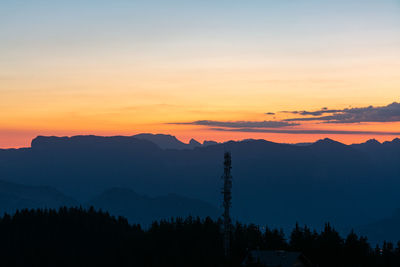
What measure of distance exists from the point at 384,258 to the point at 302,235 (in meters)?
25.2

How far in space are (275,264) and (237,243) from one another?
73193 mm

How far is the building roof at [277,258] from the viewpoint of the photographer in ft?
414

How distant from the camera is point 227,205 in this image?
15212 centimetres

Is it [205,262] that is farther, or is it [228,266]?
[205,262]

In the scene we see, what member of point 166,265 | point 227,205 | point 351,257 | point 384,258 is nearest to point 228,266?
point 227,205

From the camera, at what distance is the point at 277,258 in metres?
128

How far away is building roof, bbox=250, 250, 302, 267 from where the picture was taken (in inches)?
4970

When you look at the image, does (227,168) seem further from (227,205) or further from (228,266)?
(228,266)

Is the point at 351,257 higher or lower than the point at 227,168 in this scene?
lower

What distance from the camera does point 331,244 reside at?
18125 centimetres

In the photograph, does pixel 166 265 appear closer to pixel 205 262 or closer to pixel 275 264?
pixel 205 262

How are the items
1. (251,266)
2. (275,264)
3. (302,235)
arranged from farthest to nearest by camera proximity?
(302,235) < (275,264) < (251,266)

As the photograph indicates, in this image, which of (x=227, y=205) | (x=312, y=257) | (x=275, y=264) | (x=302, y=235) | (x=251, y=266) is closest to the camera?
(x=251, y=266)

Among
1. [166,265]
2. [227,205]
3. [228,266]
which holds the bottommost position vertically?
[166,265]
